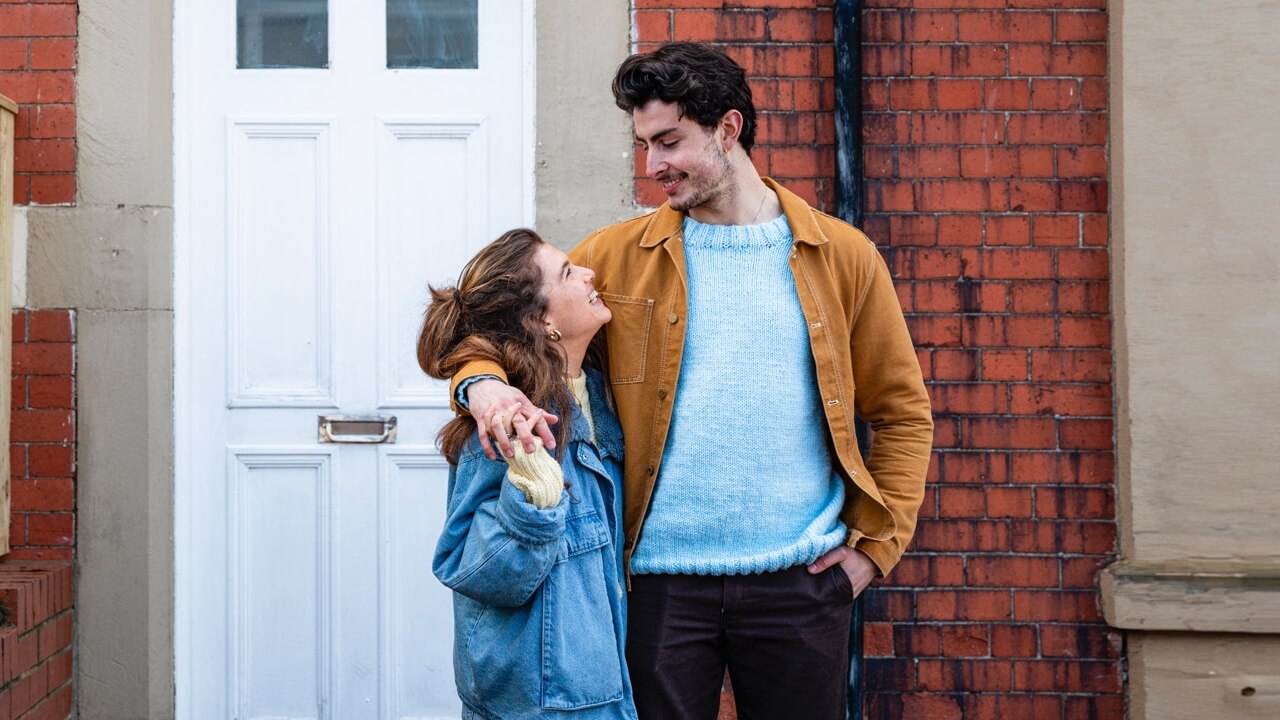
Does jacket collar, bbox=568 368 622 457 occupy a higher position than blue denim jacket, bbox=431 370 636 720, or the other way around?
jacket collar, bbox=568 368 622 457

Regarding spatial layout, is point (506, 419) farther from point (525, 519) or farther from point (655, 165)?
point (655, 165)

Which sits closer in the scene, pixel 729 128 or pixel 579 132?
pixel 729 128

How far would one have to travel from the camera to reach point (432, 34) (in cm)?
400

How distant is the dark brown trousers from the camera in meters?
2.43

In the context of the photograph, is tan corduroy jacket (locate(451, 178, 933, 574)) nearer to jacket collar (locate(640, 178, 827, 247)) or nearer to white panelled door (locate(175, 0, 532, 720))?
jacket collar (locate(640, 178, 827, 247))

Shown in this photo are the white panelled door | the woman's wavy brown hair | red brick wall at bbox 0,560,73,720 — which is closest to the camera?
the woman's wavy brown hair

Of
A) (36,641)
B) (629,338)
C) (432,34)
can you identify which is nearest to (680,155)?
(629,338)

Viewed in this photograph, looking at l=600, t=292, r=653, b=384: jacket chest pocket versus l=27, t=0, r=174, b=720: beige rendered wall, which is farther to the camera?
l=27, t=0, r=174, b=720: beige rendered wall

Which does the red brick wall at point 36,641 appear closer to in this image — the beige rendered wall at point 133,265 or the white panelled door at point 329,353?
the beige rendered wall at point 133,265

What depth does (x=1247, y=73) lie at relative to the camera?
366 cm

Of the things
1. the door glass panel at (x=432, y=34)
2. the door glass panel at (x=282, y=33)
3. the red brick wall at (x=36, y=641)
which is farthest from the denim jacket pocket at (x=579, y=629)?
the door glass panel at (x=282, y=33)

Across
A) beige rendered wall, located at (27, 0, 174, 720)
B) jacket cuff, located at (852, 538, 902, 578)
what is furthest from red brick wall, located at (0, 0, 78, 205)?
jacket cuff, located at (852, 538, 902, 578)

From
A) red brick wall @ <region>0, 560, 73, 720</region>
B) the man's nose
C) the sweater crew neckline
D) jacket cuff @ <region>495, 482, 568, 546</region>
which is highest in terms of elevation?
the man's nose

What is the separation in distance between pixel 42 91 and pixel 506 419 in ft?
8.74
